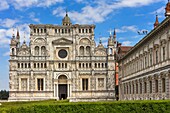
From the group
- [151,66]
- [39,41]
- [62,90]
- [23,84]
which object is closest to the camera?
[151,66]

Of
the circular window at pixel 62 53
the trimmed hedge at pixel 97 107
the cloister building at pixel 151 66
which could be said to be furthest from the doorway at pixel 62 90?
the trimmed hedge at pixel 97 107

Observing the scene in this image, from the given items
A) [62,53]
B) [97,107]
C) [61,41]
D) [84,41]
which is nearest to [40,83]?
[62,53]

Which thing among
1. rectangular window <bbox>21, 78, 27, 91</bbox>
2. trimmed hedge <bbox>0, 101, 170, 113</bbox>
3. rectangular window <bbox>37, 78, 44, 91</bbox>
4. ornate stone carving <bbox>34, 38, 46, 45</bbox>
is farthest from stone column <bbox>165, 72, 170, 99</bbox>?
ornate stone carving <bbox>34, 38, 46, 45</bbox>

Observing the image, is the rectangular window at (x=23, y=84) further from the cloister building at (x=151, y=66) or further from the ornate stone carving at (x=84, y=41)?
the cloister building at (x=151, y=66)

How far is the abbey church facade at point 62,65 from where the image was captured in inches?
3597

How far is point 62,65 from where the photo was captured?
92.9m

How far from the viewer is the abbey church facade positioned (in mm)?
91375

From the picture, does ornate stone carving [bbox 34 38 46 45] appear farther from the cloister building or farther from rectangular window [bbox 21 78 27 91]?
the cloister building

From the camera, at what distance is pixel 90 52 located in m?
93.6

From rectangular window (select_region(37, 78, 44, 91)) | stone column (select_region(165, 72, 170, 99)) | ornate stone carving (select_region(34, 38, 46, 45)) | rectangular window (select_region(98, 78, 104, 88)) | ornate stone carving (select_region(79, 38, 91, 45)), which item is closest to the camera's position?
stone column (select_region(165, 72, 170, 99))

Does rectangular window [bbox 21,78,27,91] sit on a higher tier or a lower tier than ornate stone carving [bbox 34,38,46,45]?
lower

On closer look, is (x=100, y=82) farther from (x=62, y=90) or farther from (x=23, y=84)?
(x=23, y=84)

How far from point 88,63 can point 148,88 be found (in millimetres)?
48154

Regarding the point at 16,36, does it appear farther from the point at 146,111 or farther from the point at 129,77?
the point at 146,111
